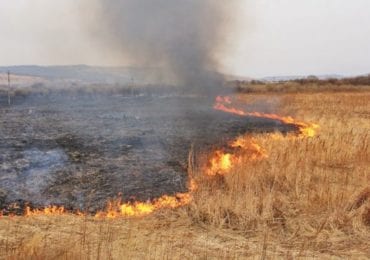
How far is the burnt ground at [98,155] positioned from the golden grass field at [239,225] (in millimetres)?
1192

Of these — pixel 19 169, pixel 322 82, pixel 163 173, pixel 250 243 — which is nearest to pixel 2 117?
pixel 19 169

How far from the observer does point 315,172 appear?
1169cm

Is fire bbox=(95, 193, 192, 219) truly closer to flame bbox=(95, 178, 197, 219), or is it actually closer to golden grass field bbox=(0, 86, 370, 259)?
flame bbox=(95, 178, 197, 219)

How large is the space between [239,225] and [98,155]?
6165mm

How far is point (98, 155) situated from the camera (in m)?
13.1

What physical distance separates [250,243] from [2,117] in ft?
62.7

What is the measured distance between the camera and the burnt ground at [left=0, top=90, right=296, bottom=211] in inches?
395

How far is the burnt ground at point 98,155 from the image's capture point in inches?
395

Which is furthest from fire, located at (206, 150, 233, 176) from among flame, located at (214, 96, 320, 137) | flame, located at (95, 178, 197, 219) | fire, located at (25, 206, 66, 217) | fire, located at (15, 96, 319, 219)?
flame, located at (214, 96, 320, 137)

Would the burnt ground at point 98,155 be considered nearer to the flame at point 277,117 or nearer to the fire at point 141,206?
the fire at point 141,206

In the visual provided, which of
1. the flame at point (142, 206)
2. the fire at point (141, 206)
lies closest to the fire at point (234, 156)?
the flame at point (142, 206)

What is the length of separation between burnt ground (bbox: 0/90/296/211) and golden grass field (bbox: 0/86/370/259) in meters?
1.19

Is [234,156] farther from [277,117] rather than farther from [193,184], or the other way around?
[277,117]

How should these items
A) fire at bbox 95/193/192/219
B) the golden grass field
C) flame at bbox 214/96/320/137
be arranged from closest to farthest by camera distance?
the golden grass field < fire at bbox 95/193/192/219 < flame at bbox 214/96/320/137
